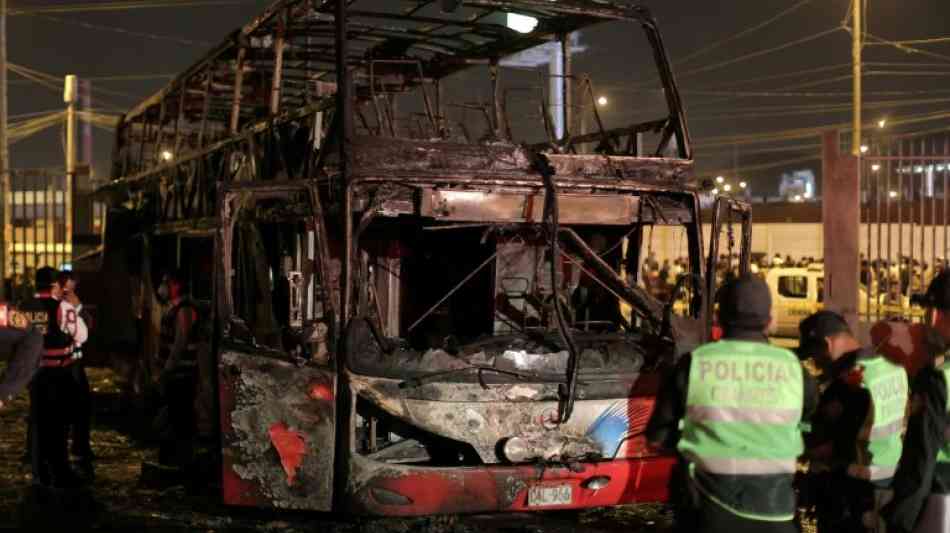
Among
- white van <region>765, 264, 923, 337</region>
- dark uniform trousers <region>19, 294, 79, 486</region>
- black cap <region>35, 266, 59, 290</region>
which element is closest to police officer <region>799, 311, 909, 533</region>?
dark uniform trousers <region>19, 294, 79, 486</region>

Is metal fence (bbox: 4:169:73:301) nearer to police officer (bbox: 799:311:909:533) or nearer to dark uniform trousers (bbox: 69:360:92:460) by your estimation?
dark uniform trousers (bbox: 69:360:92:460)

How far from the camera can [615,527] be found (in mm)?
7520

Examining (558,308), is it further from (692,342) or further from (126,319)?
(126,319)

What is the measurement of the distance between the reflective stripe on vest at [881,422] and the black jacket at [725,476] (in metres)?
0.71

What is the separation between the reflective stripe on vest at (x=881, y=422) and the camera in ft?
15.6

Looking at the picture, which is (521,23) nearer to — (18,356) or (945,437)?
(18,356)

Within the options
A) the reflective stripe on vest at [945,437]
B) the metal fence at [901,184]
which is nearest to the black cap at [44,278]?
the reflective stripe on vest at [945,437]

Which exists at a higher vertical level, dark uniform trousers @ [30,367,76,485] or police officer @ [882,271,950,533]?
police officer @ [882,271,950,533]

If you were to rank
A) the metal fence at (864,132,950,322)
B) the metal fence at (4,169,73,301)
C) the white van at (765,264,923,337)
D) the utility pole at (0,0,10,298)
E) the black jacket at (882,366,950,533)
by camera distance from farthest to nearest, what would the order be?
1. the white van at (765,264,923,337)
2. the utility pole at (0,0,10,298)
3. the metal fence at (4,169,73,301)
4. the metal fence at (864,132,950,322)
5. the black jacket at (882,366,950,533)

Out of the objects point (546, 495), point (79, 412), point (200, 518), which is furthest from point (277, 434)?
point (79, 412)

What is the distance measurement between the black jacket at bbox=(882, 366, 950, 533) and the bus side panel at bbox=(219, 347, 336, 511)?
3350mm

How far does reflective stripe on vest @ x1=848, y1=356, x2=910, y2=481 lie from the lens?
15.6ft

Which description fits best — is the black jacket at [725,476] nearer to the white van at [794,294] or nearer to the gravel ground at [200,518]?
the gravel ground at [200,518]

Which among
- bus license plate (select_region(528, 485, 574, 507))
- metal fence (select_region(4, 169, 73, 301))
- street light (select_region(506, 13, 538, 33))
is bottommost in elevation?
bus license plate (select_region(528, 485, 574, 507))
